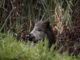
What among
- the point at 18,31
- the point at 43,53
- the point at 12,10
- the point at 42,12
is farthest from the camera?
the point at 42,12

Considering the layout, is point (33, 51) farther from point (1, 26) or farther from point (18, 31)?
point (1, 26)

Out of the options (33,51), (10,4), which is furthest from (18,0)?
(33,51)

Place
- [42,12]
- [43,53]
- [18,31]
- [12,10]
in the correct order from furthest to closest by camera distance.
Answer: [42,12] < [12,10] < [18,31] < [43,53]

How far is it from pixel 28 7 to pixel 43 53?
3.48 meters

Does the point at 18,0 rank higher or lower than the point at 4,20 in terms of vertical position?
higher

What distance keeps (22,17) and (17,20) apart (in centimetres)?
15

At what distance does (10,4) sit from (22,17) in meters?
0.45

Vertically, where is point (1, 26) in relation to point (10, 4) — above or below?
below

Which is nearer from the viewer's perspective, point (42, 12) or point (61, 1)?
point (61, 1)

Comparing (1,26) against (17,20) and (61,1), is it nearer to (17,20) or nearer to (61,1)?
(17,20)

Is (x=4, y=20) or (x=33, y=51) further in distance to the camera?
(x=4, y=20)

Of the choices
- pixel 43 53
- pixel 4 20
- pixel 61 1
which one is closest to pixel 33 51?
pixel 43 53

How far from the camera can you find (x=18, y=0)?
18.8ft

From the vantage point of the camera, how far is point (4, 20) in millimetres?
5926
